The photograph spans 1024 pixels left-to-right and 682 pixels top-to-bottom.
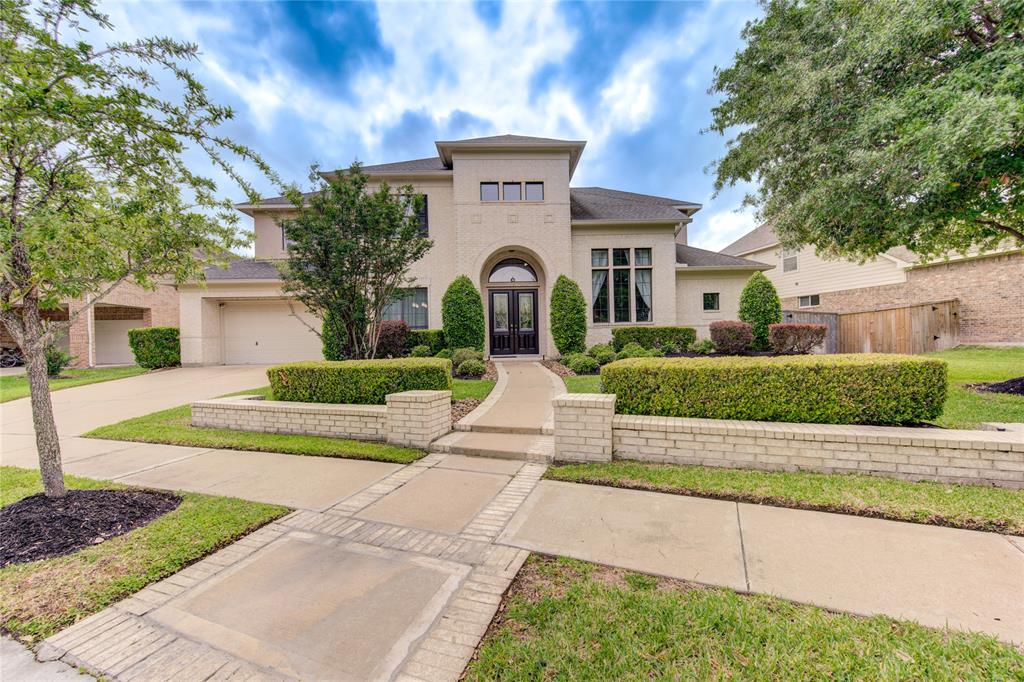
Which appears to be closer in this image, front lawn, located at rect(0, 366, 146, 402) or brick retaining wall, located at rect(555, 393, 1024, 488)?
brick retaining wall, located at rect(555, 393, 1024, 488)

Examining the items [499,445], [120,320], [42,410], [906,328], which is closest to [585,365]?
[499,445]

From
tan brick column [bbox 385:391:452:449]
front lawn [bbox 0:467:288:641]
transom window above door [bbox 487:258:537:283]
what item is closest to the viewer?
front lawn [bbox 0:467:288:641]

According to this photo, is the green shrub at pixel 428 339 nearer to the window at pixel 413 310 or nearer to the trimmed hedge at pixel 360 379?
the window at pixel 413 310

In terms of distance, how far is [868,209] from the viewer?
6465 millimetres

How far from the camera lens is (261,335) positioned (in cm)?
1571

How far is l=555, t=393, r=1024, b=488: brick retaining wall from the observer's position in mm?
3607

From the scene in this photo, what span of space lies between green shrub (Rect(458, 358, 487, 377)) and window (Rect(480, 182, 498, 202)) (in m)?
6.90

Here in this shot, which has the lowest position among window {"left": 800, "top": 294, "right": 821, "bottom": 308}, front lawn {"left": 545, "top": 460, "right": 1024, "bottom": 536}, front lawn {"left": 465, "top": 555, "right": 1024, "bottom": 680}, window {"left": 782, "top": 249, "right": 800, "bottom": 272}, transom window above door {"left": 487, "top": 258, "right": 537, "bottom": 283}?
front lawn {"left": 465, "top": 555, "right": 1024, "bottom": 680}

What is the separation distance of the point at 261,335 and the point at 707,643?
58.3 feet

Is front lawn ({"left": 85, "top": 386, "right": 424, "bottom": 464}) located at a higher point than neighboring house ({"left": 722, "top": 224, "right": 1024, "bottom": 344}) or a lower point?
lower

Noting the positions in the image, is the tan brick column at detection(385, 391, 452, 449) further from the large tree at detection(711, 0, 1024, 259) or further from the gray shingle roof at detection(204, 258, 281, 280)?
the gray shingle roof at detection(204, 258, 281, 280)

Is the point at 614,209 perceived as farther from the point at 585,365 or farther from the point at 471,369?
the point at 471,369

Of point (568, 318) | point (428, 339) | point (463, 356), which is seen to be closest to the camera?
point (463, 356)

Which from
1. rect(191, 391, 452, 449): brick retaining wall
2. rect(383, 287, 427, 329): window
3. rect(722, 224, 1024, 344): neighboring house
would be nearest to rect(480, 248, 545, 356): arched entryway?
rect(383, 287, 427, 329): window
